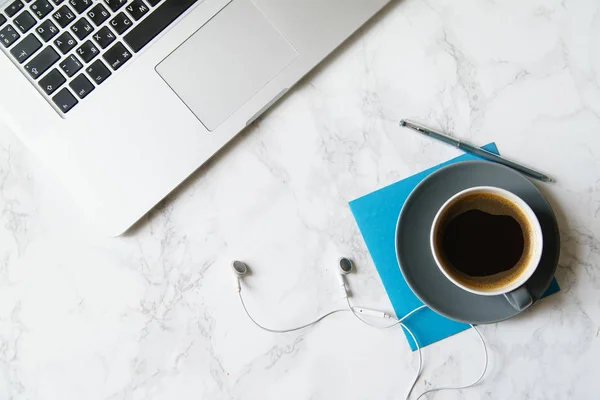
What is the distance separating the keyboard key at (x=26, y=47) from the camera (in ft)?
2.06

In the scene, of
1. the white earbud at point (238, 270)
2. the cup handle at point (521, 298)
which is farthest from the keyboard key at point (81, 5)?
the cup handle at point (521, 298)

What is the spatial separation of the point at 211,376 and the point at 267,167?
0.92ft

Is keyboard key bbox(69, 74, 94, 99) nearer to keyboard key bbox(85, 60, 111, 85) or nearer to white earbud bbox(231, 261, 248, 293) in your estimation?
keyboard key bbox(85, 60, 111, 85)

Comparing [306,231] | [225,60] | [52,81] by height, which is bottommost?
[306,231]

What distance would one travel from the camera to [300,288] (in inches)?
27.7

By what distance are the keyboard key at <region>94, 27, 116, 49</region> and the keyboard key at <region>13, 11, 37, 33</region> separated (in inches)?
2.9

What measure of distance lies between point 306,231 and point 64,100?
0.34m

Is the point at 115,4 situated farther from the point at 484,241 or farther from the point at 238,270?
the point at 484,241

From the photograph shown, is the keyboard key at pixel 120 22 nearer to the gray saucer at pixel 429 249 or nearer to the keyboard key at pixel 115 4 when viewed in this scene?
the keyboard key at pixel 115 4

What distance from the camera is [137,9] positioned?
0.64 metres

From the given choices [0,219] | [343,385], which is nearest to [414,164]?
[343,385]

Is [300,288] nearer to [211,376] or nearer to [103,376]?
[211,376]

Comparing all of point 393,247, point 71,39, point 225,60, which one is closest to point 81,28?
point 71,39

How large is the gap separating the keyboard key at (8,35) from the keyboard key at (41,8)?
34 millimetres
